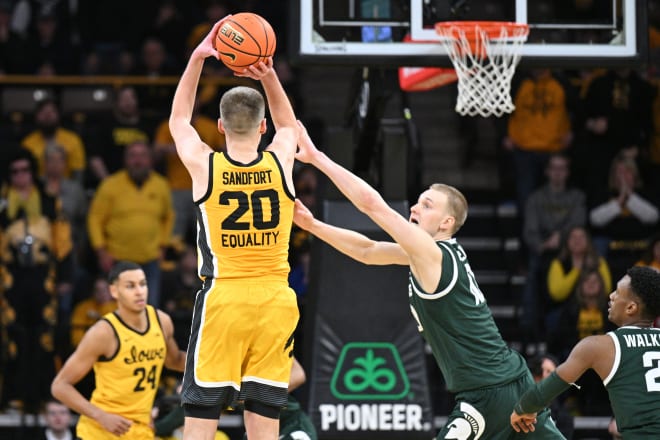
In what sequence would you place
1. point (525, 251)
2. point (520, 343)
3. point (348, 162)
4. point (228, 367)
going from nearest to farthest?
point (228, 367) → point (348, 162) → point (520, 343) → point (525, 251)

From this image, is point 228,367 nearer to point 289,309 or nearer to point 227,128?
point 289,309

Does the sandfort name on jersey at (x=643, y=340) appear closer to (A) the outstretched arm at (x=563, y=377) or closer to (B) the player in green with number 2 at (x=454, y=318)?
(A) the outstretched arm at (x=563, y=377)

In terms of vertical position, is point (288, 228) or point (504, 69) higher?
point (504, 69)

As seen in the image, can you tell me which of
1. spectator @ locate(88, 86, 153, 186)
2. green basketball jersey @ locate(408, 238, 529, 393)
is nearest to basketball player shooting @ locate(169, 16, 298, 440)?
green basketball jersey @ locate(408, 238, 529, 393)

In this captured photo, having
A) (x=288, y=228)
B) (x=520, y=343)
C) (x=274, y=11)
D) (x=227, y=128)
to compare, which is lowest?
(x=520, y=343)

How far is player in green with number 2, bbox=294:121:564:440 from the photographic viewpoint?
6953 mm

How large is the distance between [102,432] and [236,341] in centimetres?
265

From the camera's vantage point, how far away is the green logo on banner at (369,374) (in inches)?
418

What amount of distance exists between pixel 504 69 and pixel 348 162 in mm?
2195

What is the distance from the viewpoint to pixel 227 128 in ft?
22.5

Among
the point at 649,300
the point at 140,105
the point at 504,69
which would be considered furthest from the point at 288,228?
the point at 140,105

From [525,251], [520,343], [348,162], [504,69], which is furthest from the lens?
[525,251]

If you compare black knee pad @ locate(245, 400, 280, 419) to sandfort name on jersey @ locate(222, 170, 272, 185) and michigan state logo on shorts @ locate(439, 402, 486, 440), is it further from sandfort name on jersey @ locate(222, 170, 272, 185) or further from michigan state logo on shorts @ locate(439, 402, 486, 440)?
sandfort name on jersey @ locate(222, 170, 272, 185)

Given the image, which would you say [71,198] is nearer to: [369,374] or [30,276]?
[30,276]
